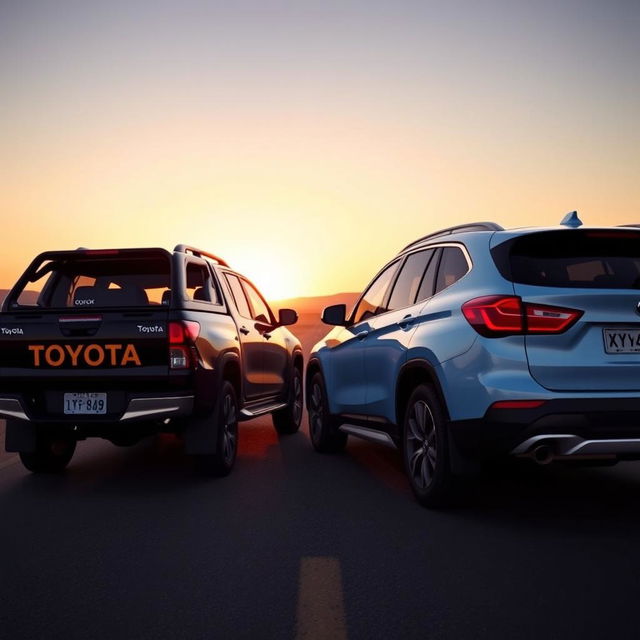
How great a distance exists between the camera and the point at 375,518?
5805 millimetres

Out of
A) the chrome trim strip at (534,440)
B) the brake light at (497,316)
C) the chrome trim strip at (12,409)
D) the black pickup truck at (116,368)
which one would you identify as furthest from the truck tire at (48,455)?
the chrome trim strip at (534,440)

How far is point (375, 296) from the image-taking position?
318 inches

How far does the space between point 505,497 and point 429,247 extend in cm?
204

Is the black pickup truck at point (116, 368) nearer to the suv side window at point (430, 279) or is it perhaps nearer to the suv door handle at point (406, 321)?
the suv door handle at point (406, 321)

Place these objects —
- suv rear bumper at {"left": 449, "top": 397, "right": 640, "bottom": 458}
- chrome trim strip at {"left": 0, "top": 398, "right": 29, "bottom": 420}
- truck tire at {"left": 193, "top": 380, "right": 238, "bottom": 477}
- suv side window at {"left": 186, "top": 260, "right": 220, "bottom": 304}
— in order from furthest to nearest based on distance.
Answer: suv side window at {"left": 186, "top": 260, "right": 220, "bottom": 304} < truck tire at {"left": 193, "top": 380, "right": 238, "bottom": 477} < chrome trim strip at {"left": 0, "top": 398, "right": 29, "bottom": 420} < suv rear bumper at {"left": 449, "top": 397, "right": 640, "bottom": 458}

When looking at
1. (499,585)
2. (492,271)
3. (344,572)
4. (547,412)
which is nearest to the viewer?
(499,585)

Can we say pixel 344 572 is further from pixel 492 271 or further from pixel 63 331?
pixel 63 331

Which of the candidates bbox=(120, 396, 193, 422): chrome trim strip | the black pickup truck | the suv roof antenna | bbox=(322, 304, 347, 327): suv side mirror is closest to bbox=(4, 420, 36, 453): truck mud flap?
the black pickup truck

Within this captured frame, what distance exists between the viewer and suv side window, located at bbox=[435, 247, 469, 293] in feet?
19.4

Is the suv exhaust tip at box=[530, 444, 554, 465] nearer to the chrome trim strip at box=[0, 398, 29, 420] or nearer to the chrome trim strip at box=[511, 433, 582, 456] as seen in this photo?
the chrome trim strip at box=[511, 433, 582, 456]

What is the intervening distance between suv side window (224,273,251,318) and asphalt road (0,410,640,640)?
6.71 ft

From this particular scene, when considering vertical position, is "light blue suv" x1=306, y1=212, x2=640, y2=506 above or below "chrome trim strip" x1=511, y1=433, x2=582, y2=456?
above

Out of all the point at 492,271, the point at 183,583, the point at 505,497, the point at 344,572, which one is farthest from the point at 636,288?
the point at 183,583

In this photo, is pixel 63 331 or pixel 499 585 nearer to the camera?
pixel 499 585
